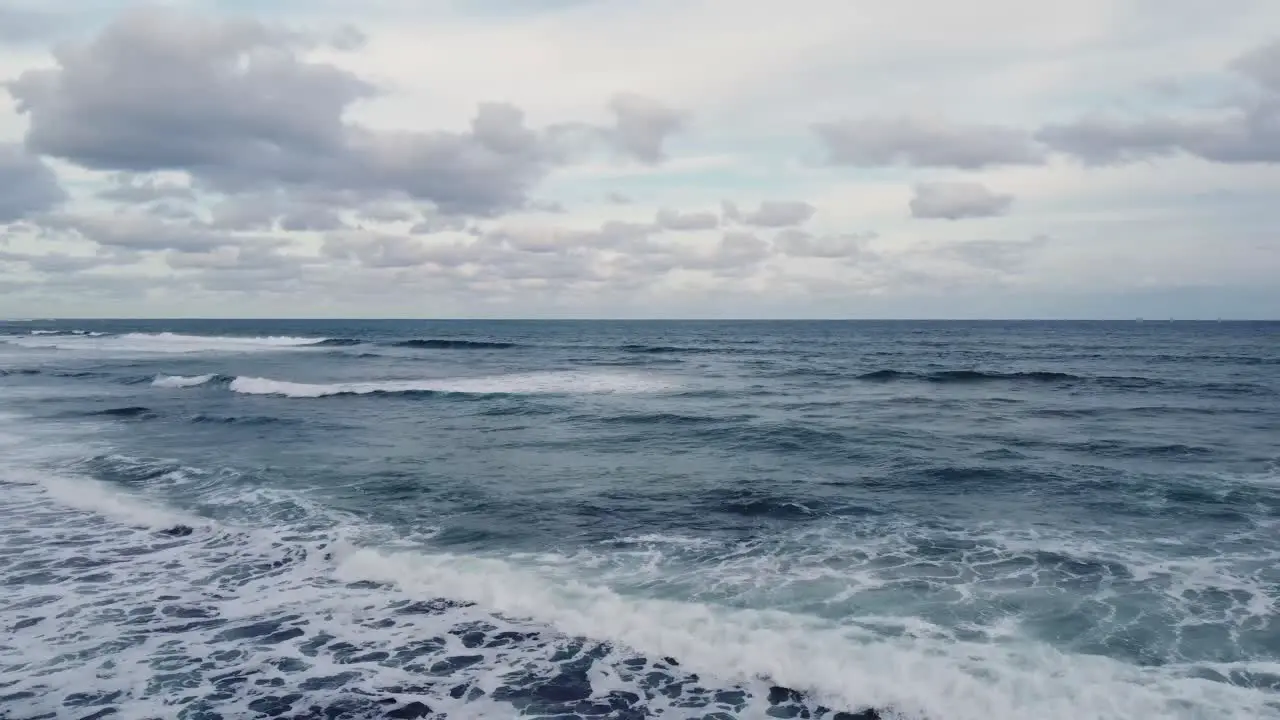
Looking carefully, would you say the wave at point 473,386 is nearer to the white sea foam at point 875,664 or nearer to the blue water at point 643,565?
the blue water at point 643,565

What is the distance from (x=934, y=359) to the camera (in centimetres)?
5628

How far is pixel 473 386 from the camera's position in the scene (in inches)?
1569

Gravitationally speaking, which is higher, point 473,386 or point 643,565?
point 473,386

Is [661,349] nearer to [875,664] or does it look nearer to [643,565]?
[643,565]

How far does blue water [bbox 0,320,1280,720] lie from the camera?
8.12 m

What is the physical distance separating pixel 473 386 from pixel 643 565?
29.5 m

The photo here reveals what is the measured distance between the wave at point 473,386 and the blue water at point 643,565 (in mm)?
8769

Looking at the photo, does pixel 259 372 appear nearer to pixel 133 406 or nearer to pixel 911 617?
pixel 133 406

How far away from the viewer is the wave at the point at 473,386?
36.3 meters

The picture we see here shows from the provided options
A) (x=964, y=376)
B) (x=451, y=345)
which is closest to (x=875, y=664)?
(x=964, y=376)

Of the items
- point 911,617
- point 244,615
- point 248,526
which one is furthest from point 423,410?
point 911,617

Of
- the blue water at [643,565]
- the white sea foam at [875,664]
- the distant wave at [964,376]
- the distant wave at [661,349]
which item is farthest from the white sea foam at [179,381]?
the distant wave at [661,349]

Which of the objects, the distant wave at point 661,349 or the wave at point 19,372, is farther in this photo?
the distant wave at point 661,349

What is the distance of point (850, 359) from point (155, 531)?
50624mm
